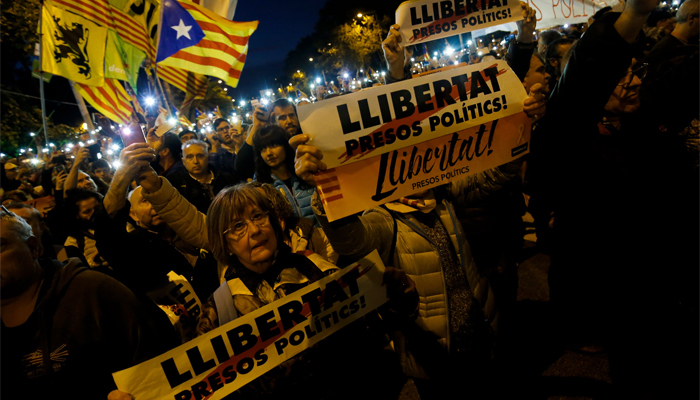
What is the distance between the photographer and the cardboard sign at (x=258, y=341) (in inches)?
63.5

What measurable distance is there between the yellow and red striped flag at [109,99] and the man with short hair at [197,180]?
2.35m

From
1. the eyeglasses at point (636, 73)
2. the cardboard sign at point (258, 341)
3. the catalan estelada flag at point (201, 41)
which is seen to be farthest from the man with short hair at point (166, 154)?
the eyeglasses at point (636, 73)

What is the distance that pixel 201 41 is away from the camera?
5820mm

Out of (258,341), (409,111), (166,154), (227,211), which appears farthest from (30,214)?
(409,111)

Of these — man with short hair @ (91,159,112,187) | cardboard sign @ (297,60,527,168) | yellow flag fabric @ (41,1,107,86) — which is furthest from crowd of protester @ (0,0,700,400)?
man with short hair @ (91,159,112,187)

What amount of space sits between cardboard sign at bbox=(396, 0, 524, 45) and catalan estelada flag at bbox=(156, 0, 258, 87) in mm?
3574

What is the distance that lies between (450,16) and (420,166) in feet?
6.51

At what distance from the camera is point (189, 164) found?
14.4 ft

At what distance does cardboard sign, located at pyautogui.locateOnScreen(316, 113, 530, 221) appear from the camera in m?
1.69

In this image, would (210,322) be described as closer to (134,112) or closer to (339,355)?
(339,355)

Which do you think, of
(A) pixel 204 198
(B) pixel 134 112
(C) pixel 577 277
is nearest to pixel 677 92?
(C) pixel 577 277

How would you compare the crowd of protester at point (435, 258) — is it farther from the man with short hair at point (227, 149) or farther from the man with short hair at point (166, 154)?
the man with short hair at point (227, 149)

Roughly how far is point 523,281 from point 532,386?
1.60m

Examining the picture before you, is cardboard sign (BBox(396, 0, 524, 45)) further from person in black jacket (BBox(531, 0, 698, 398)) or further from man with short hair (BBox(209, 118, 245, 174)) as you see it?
man with short hair (BBox(209, 118, 245, 174))
